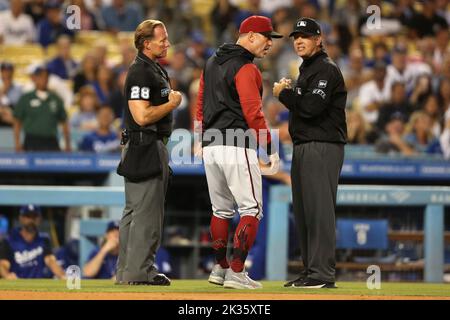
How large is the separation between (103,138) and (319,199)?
19.9 feet

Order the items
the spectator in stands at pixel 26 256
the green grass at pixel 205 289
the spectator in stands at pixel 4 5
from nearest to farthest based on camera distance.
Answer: the green grass at pixel 205 289, the spectator in stands at pixel 26 256, the spectator in stands at pixel 4 5

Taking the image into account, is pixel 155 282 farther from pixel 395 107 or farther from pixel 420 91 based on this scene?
pixel 420 91

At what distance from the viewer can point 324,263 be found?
7984 millimetres

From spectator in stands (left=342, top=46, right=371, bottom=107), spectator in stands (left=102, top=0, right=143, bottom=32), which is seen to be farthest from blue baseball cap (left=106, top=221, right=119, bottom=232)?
spectator in stands (left=102, top=0, right=143, bottom=32)

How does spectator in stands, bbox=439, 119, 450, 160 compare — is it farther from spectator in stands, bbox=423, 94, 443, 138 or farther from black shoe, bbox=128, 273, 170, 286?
black shoe, bbox=128, 273, 170, 286

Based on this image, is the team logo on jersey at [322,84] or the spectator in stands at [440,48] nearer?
the team logo on jersey at [322,84]

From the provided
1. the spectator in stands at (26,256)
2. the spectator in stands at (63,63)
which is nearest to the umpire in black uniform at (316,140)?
the spectator in stands at (26,256)

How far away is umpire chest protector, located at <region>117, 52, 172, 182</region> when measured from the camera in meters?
7.86

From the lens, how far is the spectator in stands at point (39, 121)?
1354cm

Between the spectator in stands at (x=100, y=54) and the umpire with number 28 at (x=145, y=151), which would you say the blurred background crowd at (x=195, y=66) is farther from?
the umpire with number 28 at (x=145, y=151)

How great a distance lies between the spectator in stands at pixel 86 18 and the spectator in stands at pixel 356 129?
509cm

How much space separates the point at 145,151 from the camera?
25.9 feet

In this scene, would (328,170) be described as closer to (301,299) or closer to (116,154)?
(301,299)

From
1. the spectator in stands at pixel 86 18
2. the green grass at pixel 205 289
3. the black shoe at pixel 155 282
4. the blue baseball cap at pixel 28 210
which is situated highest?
the spectator in stands at pixel 86 18
